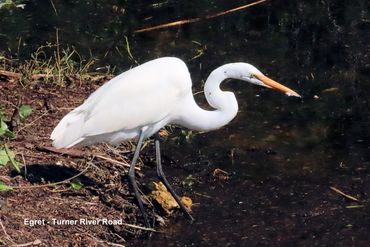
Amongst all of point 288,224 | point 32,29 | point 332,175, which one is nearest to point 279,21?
point 32,29

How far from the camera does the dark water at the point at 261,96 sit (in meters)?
5.55

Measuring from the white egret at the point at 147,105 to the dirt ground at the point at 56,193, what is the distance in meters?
0.26

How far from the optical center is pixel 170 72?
5.68m

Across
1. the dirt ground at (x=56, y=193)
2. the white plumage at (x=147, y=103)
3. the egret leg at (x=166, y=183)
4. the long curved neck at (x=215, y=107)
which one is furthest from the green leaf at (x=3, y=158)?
the long curved neck at (x=215, y=107)

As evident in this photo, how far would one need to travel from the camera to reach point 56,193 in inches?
219

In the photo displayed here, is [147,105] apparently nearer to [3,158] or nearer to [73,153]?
[73,153]

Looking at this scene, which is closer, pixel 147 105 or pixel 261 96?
pixel 147 105

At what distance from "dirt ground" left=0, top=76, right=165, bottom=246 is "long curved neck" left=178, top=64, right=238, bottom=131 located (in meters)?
0.61

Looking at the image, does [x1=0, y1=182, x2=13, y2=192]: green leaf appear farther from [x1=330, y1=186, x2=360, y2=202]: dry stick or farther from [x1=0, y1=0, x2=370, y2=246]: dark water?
[x1=330, y1=186, x2=360, y2=202]: dry stick

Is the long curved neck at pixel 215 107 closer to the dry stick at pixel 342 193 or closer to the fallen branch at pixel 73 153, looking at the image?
the fallen branch at pixel 73 153

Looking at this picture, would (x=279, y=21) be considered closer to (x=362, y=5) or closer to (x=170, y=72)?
(x=362, y=5)

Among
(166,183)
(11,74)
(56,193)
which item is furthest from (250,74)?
(11,74)

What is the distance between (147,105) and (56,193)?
0.77 meters

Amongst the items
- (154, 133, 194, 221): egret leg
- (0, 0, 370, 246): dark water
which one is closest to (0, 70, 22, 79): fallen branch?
(0, 0, 370, 246): dark water
